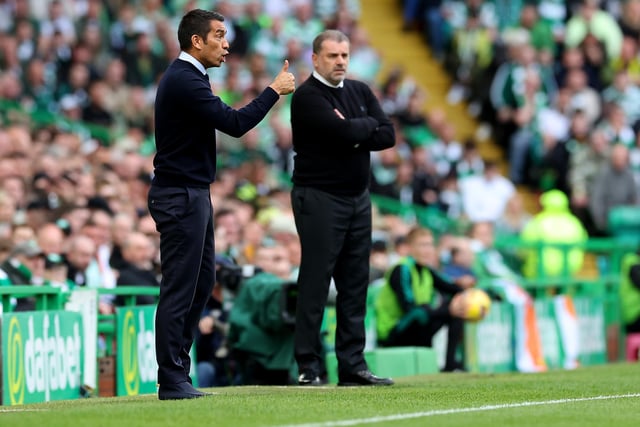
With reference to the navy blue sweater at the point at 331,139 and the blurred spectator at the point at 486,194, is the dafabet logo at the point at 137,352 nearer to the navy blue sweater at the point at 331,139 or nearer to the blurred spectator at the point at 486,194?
the navy blue sweater at the point at 331,139

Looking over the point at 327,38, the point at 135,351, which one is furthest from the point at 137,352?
the point at 327,38

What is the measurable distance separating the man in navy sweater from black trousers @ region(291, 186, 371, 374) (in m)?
1.49

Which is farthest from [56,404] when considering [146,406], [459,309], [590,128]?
[590,128]

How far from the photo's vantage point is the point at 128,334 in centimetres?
1326

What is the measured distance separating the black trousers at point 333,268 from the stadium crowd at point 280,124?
2.71m

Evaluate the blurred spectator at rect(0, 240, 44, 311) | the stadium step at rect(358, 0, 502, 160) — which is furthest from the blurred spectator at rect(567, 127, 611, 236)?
the blurred spectator at rect(0, 240, 44, 311)

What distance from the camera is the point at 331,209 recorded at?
11469mm

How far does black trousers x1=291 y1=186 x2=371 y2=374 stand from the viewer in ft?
37.7

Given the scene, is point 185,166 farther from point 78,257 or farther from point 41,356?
point 78,257

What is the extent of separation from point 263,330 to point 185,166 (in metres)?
4.19

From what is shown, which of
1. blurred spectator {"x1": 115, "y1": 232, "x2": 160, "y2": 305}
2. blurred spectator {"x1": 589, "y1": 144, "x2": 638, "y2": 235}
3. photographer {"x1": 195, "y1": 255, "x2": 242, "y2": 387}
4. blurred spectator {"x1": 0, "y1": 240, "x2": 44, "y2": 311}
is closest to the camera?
blurred spectator {"x1": 0, "y1": 240, "x2": 44, "y2": 311}

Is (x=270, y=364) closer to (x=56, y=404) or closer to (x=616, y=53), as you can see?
(x=56, y=404)

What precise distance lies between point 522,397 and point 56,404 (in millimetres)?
2888

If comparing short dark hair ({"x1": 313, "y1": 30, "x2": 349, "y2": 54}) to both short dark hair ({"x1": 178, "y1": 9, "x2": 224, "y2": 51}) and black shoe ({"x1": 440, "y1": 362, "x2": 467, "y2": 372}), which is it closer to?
short dark hair ({"x1": 178, "y1": 9, "x2": 224, "y2": 51})
